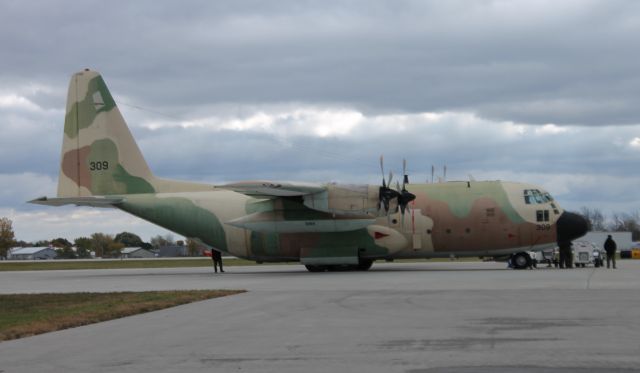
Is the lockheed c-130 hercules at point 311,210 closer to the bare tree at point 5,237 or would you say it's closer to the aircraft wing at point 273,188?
the aircraft wing at point 273,188

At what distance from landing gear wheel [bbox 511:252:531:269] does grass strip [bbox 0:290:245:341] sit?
17.9m

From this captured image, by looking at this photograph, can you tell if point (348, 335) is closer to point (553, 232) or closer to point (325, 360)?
point (325, 360)

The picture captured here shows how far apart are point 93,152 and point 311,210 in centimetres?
1236

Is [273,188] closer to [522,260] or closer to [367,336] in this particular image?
[522,260]

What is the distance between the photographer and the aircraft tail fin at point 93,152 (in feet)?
141

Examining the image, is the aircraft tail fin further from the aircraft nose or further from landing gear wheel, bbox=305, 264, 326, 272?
the aircraft nose

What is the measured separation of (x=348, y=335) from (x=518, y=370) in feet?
14.5

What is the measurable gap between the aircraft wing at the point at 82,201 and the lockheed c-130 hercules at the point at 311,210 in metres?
0.05

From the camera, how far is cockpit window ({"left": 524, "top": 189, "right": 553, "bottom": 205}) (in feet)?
129

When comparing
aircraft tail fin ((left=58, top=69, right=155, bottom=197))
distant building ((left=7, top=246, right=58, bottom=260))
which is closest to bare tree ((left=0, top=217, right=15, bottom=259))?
distant building ((left=7, top=246, right=58, bottom=260))

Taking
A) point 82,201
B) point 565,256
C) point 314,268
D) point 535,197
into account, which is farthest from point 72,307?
point 565,256

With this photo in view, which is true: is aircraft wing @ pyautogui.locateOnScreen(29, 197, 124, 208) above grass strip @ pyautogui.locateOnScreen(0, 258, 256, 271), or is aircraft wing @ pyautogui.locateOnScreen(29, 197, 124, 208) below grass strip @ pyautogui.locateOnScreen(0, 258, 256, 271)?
above

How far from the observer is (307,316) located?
17859 millimetres

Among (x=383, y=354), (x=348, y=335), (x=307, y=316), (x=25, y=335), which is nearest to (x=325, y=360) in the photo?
(x=383, y=354)
